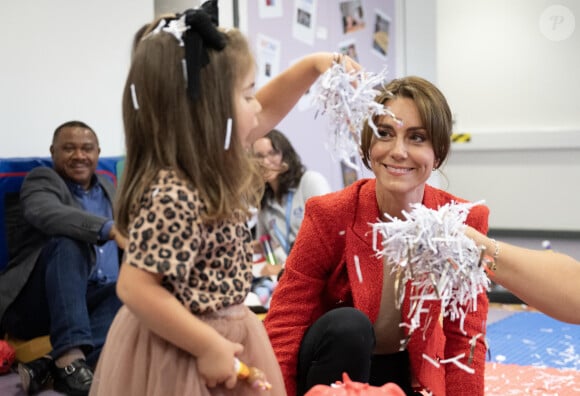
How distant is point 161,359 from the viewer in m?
1.15

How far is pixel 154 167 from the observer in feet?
3.79

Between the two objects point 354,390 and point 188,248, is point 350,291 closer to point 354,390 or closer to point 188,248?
point 354,390

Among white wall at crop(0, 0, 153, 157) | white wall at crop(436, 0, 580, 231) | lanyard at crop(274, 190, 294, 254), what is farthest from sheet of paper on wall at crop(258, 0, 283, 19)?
white wall at crop(436, 0, 580, 231)

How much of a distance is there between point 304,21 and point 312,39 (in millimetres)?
138

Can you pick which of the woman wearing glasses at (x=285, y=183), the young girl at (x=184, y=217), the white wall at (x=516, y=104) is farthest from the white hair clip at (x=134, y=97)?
the white wall at (x=516, y=104)

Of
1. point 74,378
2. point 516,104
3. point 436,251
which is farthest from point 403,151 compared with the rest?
point 516,104

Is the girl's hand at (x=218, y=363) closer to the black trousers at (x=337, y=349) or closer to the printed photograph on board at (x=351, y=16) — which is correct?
the black trousers at (x=337, y=349)

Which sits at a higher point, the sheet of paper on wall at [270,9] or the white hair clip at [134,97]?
the sheet of paper on wall at [270,9]

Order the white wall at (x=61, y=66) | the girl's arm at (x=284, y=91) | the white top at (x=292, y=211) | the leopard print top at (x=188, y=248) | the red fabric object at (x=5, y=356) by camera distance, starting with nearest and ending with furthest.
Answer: the leopard print top at (x=188, y=248) → the girl's arm at (x=284, y=91) → the red fabric object at (x=5, y=356) → the white wall at (x=61, y=66) → the white top at (x=292, y=211)

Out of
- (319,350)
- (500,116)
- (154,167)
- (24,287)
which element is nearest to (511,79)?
(500,116)

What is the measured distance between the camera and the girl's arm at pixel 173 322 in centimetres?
108

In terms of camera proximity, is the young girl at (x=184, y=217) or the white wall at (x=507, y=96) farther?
the white wall at (x=507, y=96)

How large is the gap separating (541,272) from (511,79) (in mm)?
4958

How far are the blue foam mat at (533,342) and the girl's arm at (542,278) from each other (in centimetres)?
121
